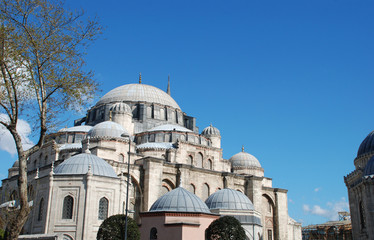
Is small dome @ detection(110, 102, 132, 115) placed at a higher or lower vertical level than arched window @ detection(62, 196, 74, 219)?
higher

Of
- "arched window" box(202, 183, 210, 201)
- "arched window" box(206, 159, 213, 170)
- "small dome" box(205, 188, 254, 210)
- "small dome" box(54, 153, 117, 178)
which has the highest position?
"arched window" box(206, 159, 213, 170)

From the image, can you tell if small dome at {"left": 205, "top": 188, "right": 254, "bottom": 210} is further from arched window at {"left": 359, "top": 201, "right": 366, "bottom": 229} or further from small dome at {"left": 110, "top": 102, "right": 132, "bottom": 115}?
small dome at {"left": 110, "top": 102, "right": 132, "bottom": 115}

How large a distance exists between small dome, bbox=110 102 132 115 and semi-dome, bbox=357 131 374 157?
20902mm

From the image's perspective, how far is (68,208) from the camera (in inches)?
858

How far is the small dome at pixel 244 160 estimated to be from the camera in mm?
40312

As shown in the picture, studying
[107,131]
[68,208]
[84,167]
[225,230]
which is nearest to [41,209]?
[68,208]

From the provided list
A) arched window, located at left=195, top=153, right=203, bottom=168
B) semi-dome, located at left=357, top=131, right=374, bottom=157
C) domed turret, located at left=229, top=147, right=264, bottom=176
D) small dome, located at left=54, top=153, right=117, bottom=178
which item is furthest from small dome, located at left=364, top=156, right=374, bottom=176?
small dome, located at left=54, top=153, right=117, bottom=178

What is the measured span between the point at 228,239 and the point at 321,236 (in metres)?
38.6

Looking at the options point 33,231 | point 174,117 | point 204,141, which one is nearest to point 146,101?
point 174,117

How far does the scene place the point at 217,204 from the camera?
23594 millimetres

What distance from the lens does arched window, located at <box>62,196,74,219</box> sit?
852 inches

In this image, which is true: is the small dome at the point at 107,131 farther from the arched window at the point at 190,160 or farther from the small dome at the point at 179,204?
the small dome at the point at 179,204

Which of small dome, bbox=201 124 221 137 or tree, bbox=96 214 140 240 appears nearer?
tree, bbox=96 214 140 240

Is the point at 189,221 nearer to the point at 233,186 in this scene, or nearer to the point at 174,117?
the point at 233,186
